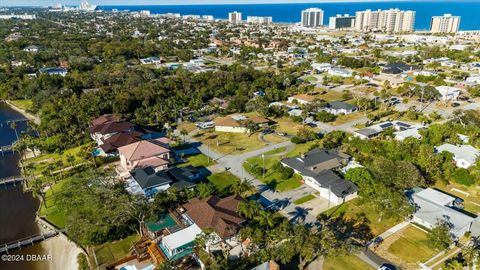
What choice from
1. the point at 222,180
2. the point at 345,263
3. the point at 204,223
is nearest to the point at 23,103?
the point at 222,180

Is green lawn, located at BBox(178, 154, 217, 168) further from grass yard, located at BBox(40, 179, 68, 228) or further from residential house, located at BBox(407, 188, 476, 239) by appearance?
residential house, located at BBox(407, 188, 476, 239)

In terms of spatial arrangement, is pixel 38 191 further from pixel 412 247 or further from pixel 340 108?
pixel 340 108

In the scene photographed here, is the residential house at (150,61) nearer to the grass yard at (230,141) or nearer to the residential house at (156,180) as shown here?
Answer: the grass yard at (230,141)

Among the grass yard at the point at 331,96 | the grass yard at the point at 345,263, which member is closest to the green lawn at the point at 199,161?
the grass yard at the point at 345,263

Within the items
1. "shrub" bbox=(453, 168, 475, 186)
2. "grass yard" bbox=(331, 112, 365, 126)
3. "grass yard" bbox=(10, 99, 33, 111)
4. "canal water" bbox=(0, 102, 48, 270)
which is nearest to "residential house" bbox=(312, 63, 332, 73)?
"grass yard" bbox=(331, 112, 365, 126)

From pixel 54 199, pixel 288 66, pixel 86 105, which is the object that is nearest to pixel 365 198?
pixel 54 199

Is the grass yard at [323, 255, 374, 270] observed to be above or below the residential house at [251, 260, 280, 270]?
below
